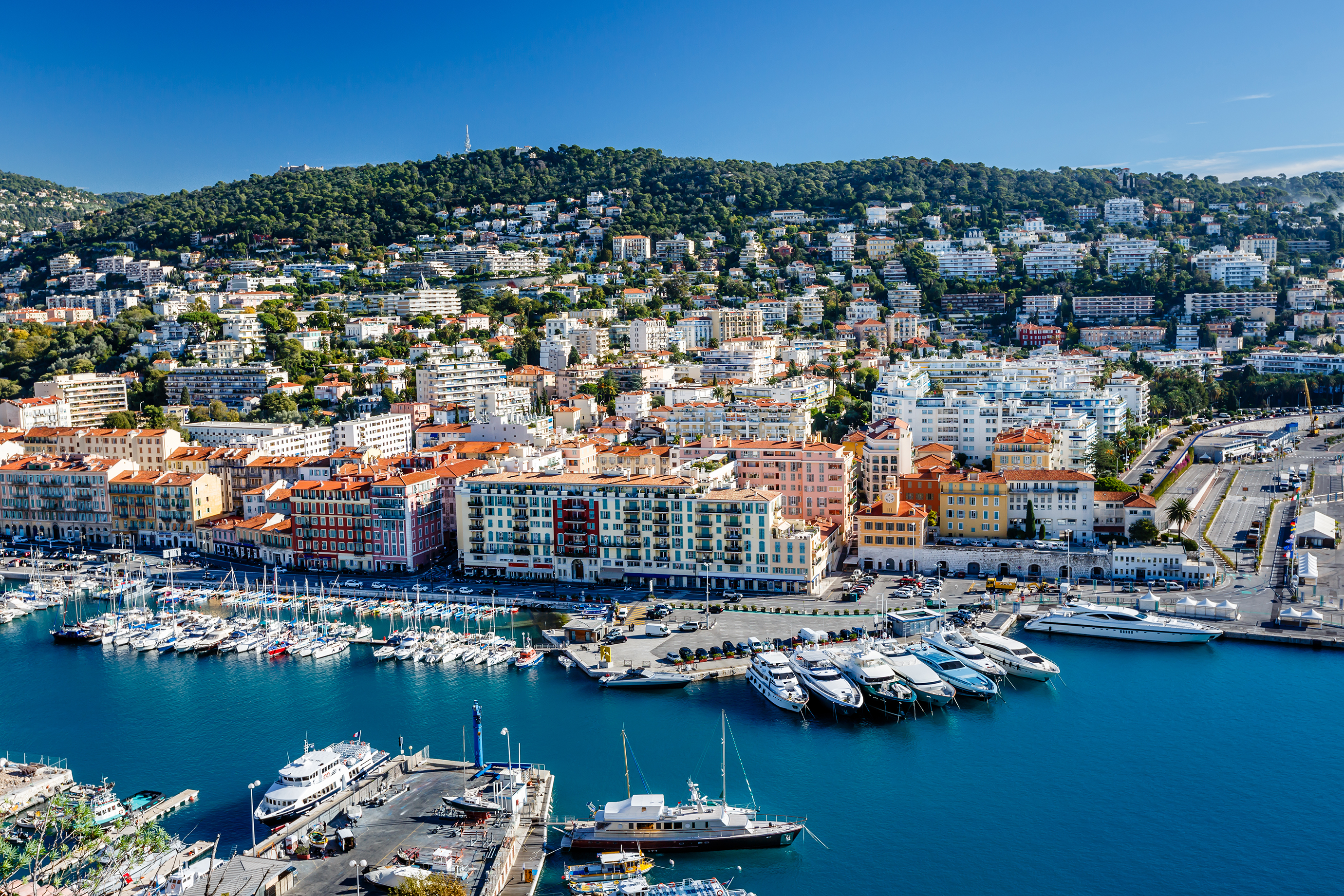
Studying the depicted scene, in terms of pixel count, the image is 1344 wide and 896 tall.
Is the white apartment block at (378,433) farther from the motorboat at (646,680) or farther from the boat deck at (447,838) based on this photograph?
the boat deck at (447,838)

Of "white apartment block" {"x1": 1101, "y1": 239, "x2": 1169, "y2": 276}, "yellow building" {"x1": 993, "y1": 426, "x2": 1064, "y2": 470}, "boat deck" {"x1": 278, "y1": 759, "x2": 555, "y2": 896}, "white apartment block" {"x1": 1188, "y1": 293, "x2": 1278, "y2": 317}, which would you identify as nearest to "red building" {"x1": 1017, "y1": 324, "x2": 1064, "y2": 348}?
"white apartment block" {"x1": 1188, "y1": 293, "x2": 1278, "y2": 317}

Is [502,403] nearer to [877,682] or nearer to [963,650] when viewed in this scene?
[963,650]

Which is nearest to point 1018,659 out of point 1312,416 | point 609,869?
point 609,869

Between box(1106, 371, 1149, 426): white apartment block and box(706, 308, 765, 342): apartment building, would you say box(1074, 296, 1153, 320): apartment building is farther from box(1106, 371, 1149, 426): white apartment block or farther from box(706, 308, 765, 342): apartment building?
box(1106, 371, 1149, 426): white apartment block

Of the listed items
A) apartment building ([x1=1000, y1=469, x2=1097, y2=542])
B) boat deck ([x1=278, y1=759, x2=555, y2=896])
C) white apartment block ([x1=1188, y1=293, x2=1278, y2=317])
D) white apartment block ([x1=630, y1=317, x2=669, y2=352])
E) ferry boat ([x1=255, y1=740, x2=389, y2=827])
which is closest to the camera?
boat deck ([x1=278, y1=759, x2=555, y2=896])

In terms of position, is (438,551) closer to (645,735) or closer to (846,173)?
(645,735)
